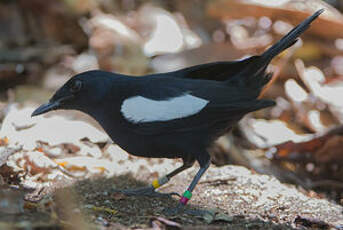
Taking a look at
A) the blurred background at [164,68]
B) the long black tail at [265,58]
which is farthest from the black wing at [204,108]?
the blurred background at [164,68]

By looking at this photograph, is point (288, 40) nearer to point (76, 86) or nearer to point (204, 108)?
point (204, 108)

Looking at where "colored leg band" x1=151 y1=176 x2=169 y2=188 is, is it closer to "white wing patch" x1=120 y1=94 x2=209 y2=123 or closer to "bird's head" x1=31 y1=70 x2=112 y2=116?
"white wing patch" x1=120 y1=94 x2=209 y2=123

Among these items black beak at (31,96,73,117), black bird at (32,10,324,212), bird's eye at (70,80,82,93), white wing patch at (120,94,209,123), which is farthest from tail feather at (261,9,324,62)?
black beak at (31,96,73,117)

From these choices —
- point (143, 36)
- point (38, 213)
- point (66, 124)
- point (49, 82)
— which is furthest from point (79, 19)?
point (38, 213)

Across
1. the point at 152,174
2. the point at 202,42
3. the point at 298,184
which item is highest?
the point at 202,42

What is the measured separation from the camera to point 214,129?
12.0ft

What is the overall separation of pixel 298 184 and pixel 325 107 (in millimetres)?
1250

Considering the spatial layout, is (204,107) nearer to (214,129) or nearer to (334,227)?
(214,129)

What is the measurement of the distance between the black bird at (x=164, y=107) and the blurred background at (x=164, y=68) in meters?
0.64

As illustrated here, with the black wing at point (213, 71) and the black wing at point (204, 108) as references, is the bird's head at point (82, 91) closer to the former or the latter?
the black wing at point (204, 108)

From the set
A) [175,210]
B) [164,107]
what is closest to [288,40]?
[164,107]

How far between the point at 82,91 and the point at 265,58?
1328 mm

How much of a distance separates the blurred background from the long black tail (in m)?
0.64

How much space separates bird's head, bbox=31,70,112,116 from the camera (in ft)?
12.1
